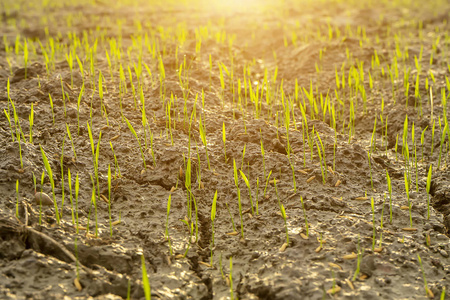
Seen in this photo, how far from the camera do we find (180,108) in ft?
8.36

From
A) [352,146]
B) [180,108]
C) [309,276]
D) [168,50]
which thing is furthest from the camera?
[168,50]

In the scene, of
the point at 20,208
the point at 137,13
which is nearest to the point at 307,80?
the point at 20,208

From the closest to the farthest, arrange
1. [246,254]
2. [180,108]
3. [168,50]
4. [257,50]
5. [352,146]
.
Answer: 1. [246,254]
2. [352,146]
3. [180,108]
4. [168,50]
5. [257,50]

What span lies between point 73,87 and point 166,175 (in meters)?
1.21

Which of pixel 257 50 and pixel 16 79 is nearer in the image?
pixel 16 79

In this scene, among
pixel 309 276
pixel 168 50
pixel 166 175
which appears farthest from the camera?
pixel 168 50

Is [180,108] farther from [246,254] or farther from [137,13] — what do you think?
[137,13]

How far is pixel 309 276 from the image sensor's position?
4.58 ft

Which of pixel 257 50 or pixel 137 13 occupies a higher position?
pixel 137 13

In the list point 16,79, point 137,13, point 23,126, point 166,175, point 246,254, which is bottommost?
point 246,254

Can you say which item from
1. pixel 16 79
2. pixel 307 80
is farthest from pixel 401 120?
pixel 16 79

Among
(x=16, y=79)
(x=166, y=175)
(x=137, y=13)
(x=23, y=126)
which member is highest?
(x=137, y=13)

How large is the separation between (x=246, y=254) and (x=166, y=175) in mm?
614

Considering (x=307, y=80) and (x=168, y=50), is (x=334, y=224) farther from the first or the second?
(x=168, y=50)
